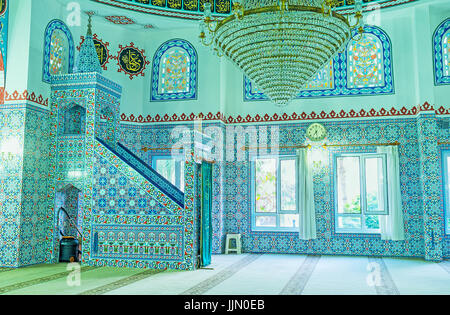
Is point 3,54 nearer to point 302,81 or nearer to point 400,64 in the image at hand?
point 302,81

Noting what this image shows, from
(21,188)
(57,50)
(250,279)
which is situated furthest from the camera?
(57,50)

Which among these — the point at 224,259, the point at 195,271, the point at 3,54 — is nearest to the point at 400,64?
the point at 224,259

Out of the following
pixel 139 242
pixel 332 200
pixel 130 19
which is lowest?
pixel 139 242

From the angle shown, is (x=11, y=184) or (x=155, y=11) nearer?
(x=11, y=184)

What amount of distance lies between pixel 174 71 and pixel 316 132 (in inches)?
119

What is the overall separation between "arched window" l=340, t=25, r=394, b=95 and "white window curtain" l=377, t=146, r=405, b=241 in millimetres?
1163

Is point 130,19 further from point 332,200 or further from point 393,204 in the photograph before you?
point 393,204

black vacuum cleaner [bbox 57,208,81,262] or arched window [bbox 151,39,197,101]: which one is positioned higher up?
arched window [bbox 151,39,197,101]

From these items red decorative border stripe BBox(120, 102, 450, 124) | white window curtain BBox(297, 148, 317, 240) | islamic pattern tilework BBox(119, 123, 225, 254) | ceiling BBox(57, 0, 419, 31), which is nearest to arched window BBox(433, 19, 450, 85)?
red decorative border stripe BBox(120, 102, 450, 124)

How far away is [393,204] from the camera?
7.62 meters

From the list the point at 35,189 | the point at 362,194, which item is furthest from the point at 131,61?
the point at 362,194

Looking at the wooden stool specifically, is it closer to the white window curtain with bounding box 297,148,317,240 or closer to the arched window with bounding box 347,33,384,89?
the white window curtain with bounding box 297,148,317,240

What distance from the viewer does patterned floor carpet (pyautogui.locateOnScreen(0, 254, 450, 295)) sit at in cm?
484
